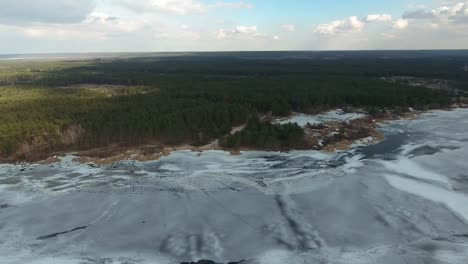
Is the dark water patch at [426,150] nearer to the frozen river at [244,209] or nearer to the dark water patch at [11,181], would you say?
the frozen river at [244,209]

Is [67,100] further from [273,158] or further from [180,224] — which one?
[180,224]

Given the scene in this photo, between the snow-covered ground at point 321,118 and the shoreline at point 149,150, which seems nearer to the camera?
the shoreline at point 149,150

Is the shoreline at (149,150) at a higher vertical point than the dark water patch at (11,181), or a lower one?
higher

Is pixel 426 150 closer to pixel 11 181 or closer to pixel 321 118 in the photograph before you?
pixel 321 118

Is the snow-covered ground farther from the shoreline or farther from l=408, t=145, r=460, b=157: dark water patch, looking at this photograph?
l=408, t=145, r=460, b=157: dark water patch

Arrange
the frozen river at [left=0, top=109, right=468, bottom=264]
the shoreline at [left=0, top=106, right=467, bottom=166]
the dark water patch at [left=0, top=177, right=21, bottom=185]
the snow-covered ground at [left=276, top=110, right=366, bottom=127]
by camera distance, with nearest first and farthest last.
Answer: the frozen river at [left=0, top=109, right=468, bottom=264] < the dark water patch at [left=0, top=177, right=21, bottom=185] < the shoreline at [left=0, top=106, right=467, bottom=166] < the snow-covered ground at [left=276, top=110, right=366, bottom=127]

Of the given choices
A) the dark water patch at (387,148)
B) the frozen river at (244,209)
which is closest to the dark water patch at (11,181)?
the frozen river at (244,209)

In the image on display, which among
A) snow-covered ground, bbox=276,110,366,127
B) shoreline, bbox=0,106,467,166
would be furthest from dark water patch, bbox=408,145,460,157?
snow-covered ground, bbox=276,110,366,127
